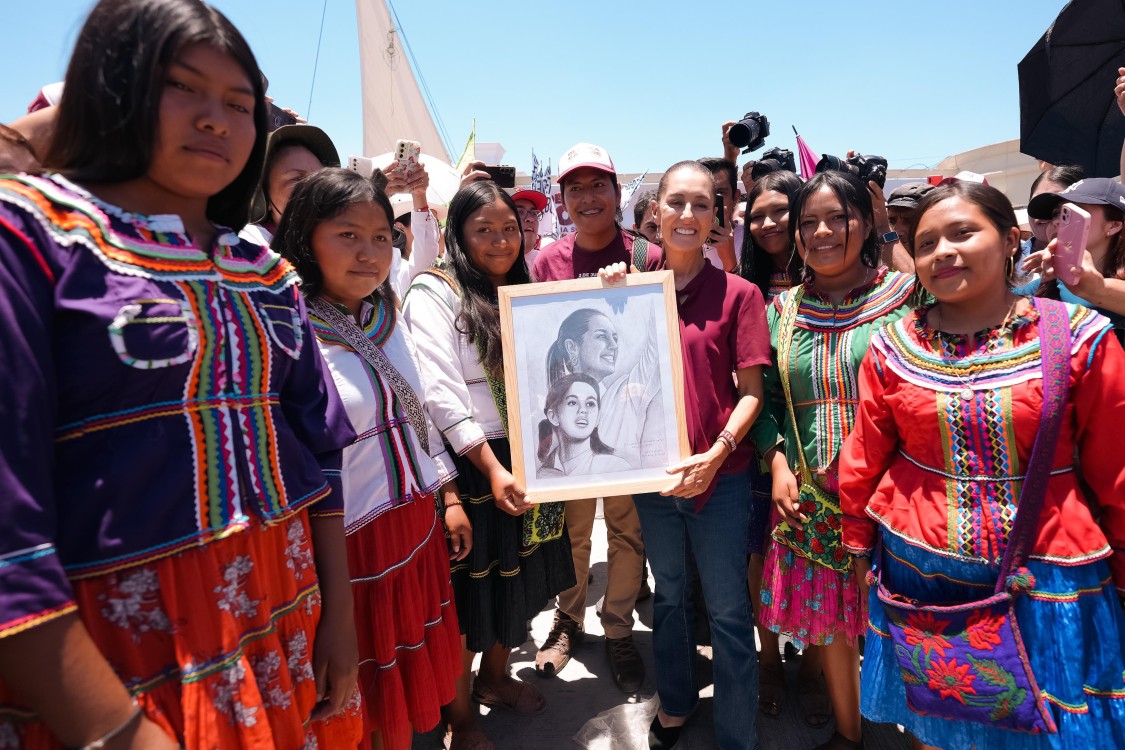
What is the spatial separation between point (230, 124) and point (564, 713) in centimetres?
288

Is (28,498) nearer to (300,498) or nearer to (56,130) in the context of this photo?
(300,498)

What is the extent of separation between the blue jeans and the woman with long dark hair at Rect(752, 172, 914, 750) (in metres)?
0.18

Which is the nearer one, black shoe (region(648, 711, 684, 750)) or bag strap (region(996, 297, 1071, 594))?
bag strap (region(996, 297, 1071, 594))

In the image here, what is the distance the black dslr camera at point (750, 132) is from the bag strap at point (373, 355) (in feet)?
10.3

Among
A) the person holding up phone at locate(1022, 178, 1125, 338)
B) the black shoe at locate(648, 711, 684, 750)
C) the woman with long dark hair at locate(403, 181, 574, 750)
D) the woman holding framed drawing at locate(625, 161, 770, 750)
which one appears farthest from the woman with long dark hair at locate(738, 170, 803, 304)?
the black shoe at locate(648, 711, 684, 750)

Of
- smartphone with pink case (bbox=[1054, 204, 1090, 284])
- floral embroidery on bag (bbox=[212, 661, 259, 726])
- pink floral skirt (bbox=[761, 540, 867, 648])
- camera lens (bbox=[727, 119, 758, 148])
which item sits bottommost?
pink floral skirt (bbox=[761, 540, 867, 648])

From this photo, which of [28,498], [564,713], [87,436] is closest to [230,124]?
[87,436]

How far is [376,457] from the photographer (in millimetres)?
2035

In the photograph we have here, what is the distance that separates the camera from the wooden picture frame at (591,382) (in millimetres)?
2256

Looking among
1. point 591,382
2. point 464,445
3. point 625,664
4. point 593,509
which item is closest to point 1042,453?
point 591,382

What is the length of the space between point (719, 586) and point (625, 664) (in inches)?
43.5

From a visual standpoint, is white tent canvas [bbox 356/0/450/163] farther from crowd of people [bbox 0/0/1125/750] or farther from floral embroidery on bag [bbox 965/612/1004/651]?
floral embroidery on bag [bbox 965/612/1004/651]

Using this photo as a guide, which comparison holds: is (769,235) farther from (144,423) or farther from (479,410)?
(144,423)

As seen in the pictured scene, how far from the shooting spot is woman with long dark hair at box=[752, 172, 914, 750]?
2.34 m
